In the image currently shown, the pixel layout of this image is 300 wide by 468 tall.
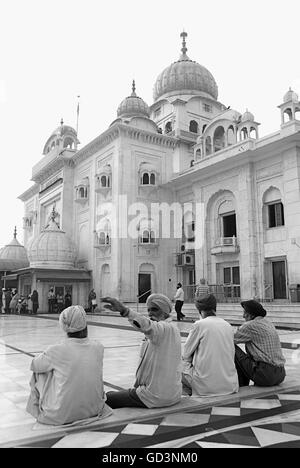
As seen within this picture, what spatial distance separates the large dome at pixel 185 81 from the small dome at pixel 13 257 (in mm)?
15380

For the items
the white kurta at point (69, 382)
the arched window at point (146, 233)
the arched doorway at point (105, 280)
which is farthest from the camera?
the arched doorway at point (105, 280)

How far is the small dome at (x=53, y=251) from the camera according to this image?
80.0ft

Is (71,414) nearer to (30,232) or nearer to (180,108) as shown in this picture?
(180,108)

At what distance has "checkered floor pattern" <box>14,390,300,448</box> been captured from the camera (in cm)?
285

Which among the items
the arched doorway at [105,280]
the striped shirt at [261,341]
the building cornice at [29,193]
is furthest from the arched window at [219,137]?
the striped shirt at [261,341]

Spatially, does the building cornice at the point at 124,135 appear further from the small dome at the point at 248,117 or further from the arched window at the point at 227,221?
the arched window at the point at 227,221

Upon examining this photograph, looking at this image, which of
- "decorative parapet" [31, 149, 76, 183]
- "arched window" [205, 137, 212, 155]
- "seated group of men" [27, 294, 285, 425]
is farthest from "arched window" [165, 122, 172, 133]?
"seated group of men" [27, 294, 285, 425]

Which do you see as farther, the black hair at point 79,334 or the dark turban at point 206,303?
the dark turban at point 206,303

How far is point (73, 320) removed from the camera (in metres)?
3.29

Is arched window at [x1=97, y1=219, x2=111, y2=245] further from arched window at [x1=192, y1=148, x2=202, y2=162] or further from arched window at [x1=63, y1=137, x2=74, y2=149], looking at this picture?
arched window at [x1=63, y1=137, x2=74, y2=149]

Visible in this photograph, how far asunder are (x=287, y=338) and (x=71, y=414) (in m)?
7.26

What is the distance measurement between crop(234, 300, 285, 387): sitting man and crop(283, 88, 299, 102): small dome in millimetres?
15930

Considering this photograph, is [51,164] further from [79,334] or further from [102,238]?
[79,334]

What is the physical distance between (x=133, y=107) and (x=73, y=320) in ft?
A: 88.9
